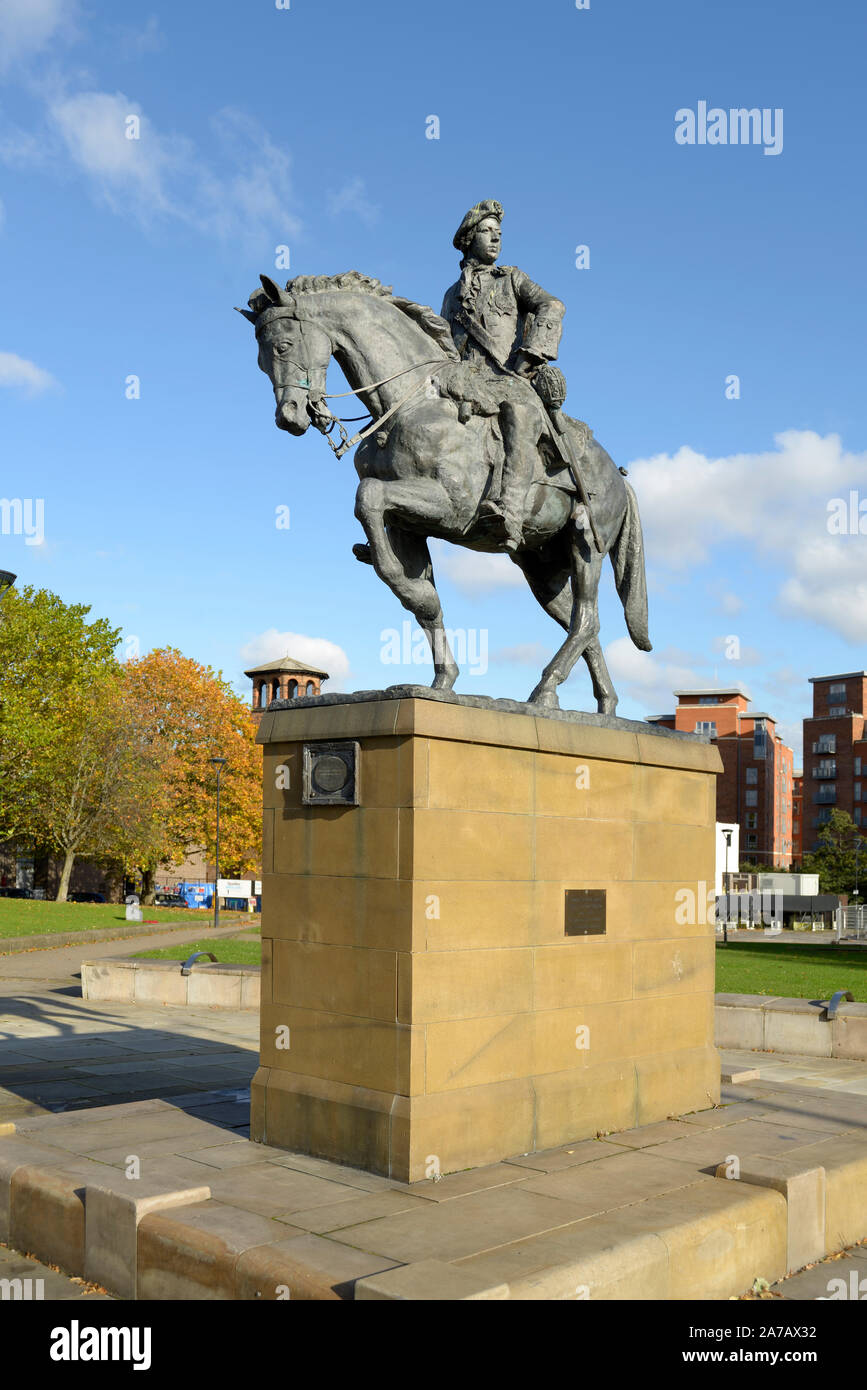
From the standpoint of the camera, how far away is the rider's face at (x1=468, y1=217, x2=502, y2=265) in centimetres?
905

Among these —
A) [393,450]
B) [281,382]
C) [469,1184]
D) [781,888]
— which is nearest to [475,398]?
[393,450]

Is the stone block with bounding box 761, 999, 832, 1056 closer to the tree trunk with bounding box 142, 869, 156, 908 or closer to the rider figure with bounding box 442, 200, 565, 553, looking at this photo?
the rider figure with bounding box 442, 200, 565, 553

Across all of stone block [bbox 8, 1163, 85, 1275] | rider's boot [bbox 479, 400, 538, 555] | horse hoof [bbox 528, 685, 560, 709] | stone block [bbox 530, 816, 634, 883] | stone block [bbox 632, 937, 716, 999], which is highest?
rider's boot [bbox 479, 400, 538, 555]

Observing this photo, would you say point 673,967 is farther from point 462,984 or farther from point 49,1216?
point 49,1216

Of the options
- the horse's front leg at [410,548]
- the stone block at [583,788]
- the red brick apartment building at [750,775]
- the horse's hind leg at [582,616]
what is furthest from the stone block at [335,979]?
the red brick apartment building at [750,775]

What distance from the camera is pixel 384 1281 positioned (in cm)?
475

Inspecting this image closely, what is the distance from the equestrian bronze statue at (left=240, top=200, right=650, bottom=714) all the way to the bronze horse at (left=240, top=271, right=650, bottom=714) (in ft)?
0.04

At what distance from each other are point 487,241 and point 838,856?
7448 centimetres

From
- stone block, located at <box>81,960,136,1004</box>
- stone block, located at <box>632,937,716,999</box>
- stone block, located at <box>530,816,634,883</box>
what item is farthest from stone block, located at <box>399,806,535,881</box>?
stone block, located at <box>81,960,136,1004</box>

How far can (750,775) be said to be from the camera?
330 ft

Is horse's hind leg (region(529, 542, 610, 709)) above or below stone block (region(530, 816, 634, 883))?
above

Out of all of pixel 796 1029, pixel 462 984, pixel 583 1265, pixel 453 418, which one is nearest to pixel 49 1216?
pixel 462 984

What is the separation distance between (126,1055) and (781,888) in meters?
62.6
